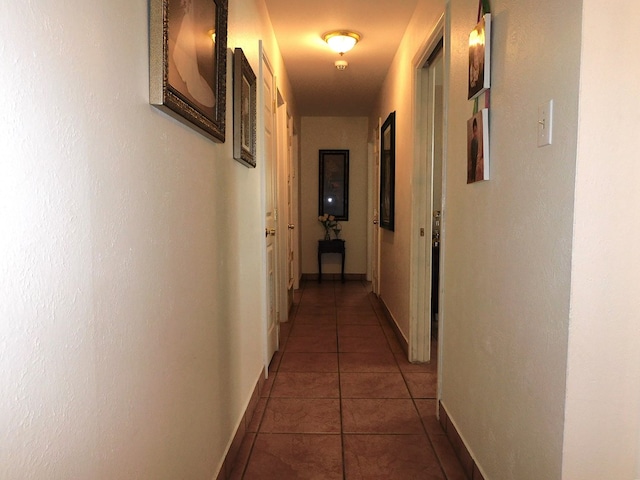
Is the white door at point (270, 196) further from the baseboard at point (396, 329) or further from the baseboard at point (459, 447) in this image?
the baseboard at point (459, 447)

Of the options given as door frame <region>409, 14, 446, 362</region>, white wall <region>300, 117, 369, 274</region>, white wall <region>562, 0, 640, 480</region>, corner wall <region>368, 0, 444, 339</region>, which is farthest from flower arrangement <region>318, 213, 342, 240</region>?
white wall <region>562, 0, 640, 480</region>

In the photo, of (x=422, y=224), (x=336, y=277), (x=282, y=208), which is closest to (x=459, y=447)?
(x=422, y=224)

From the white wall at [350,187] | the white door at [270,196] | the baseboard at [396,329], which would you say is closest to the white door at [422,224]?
the baseboard at [396,329]

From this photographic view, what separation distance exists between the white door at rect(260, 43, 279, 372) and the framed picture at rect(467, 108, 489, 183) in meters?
1.42

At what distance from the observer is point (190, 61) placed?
3.95 feet

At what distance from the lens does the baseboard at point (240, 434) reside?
5.66ft

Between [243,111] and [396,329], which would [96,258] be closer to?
[243,111]

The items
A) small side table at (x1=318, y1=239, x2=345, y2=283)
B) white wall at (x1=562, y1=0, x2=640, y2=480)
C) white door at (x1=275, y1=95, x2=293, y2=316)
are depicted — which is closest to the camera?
white wall at (x1=562, y1=0, x2=640, y2=480)

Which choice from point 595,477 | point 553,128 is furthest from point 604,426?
point 553,128

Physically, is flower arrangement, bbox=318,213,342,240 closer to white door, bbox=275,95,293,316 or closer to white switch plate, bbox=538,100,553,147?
white door, bbox=275,95,293,316

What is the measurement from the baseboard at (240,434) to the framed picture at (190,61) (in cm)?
130

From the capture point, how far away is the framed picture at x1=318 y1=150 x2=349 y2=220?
6441mm

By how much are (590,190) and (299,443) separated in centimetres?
168

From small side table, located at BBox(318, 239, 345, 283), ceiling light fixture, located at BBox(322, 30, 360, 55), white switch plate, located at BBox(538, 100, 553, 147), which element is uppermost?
ceiling light fixture, located at BBox(322, 30, 360, 55)
